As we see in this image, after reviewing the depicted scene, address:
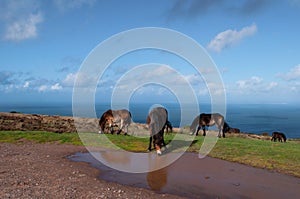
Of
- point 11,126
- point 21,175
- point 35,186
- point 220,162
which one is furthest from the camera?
point 11,126

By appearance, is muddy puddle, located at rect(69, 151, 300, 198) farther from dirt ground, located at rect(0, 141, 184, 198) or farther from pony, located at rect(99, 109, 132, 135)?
pony, located at rect(99, 109, 132, 135)

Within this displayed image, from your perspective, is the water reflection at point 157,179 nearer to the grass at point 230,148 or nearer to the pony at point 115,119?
the grass at point 230,148

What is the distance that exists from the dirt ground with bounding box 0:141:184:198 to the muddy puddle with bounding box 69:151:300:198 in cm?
67

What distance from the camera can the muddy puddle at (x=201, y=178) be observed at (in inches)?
342

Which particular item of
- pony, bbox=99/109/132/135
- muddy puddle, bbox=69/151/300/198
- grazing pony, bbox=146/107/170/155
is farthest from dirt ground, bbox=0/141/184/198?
pony, bbox=99/109/132/135

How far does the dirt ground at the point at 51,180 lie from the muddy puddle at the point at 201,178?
0.67 metres

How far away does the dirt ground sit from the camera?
7.82 m

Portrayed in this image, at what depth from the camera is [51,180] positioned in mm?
9023

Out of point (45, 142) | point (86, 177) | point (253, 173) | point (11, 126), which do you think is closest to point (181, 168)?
point (253, 173)

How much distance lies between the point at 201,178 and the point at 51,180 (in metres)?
5.36

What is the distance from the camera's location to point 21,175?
9.45 meters

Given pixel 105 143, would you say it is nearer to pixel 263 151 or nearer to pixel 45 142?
pixel 45 142

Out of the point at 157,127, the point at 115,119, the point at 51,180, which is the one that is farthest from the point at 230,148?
the point at 115,119

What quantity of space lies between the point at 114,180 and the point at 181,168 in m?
3.24
